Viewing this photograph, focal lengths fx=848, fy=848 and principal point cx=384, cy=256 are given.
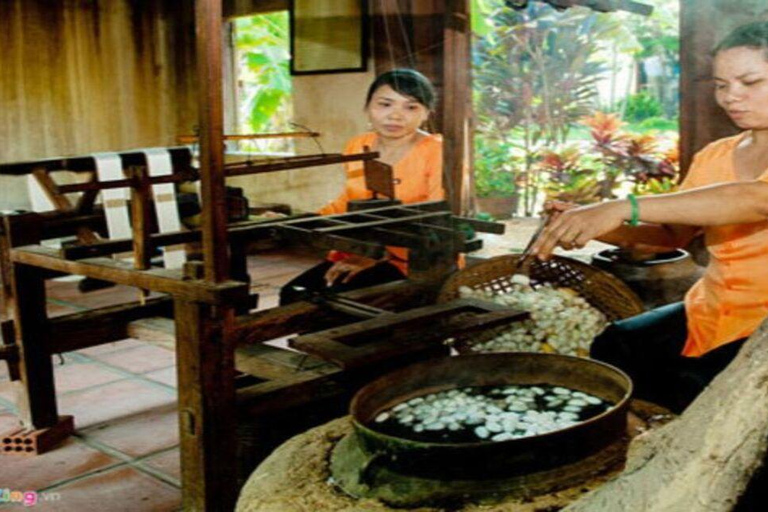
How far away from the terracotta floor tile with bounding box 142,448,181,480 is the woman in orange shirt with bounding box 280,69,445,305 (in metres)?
0.82

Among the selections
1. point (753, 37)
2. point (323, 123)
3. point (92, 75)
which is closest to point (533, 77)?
point (323, 123)

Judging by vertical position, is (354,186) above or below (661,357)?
above

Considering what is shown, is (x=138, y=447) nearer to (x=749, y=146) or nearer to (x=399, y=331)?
(x=399, y=331)

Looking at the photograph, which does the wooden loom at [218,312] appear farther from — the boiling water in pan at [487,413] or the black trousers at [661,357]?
the black trousers at [661,357]

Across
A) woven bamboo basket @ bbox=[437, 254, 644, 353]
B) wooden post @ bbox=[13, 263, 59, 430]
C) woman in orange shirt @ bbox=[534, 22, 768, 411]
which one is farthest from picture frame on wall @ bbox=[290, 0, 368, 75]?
woman in orange shirt @ bbox=[534, 22, 768, 411]

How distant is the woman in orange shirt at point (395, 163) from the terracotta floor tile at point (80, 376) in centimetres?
144

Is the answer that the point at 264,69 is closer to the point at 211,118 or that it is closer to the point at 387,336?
the point at 387,336

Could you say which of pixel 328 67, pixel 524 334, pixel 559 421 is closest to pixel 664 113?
pixel 328 67

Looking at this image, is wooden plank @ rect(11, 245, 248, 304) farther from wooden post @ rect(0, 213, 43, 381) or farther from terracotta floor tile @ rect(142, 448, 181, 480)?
terracotta floor tile @ rect(142, 448, 181, 480)

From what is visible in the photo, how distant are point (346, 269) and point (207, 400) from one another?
138cm

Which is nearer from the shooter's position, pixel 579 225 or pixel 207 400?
pixel 579 225

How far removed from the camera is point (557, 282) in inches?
150

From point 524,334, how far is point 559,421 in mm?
1414

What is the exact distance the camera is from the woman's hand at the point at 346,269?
3.85 meters
